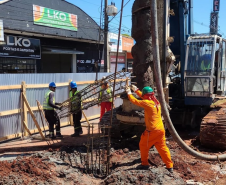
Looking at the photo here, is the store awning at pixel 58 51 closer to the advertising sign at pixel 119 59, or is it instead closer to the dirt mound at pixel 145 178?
the advertising sign at pixel 119 59

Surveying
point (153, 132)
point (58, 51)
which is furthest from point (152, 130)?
point (58, 51)

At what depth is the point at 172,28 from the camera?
8836mm

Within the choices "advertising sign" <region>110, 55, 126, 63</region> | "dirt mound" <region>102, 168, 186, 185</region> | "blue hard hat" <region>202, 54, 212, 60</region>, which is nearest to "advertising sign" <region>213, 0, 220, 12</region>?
"advertising sign" <region>110, 55, 126, 63</region>

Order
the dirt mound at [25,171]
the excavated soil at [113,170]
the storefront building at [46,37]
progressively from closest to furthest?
the dirt mound at [25,171], the excavated soil at [113,170], the storefront building at [46,37]

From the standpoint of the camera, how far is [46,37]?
18094mm

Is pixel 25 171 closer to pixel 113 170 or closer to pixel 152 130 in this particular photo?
pixel 113 170

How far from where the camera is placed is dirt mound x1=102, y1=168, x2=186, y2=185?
4.73m

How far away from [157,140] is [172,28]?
4.74 metres

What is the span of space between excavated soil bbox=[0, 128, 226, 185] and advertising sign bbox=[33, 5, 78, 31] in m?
12.4

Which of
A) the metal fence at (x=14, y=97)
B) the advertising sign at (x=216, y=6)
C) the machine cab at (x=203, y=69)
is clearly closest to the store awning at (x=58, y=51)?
the metal fence at (x=14, y=97)

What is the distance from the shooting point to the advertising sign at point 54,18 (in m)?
16.9

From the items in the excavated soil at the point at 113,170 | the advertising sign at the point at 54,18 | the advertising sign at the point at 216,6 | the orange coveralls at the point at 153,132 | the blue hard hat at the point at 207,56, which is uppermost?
the advertising sign at the point at 216,6

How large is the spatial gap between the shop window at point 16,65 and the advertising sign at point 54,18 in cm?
256

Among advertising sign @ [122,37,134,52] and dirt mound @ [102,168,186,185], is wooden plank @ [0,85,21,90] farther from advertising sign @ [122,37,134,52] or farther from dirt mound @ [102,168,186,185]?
advertising sign @ [122,37,134,52]
